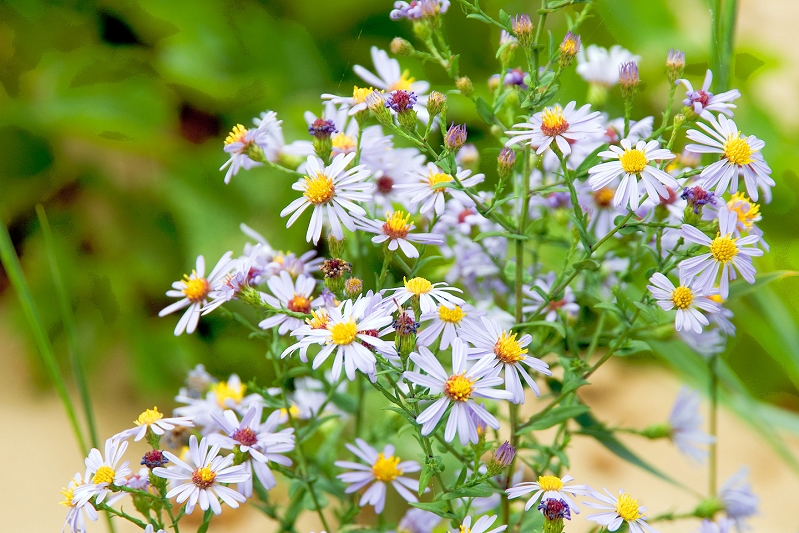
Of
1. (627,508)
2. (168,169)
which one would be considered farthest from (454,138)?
(168,169)

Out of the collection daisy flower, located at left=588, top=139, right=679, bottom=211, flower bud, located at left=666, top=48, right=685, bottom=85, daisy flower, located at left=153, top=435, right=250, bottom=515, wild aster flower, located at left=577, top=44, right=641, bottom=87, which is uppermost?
wild aster flower, located at left=577, top=44, right=641, bottom=87

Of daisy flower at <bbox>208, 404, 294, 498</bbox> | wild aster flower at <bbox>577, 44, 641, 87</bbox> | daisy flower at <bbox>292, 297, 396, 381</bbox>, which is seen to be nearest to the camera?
daisy flower at <bbox>292, 297, 396, 381</bbox>

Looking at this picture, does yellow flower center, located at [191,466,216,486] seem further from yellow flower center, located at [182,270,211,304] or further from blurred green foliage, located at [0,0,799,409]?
blurred green foliage, located at [0,0,799,409]

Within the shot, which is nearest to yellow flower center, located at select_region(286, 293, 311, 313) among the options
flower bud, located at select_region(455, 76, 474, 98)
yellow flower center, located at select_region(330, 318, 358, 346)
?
yellow flower center, located at select_region(330, 318, 358, 346)

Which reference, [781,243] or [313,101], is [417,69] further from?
[781,243]

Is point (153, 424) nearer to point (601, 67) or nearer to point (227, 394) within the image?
point (227, 394)

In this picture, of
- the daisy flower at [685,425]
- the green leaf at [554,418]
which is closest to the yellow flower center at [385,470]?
the green leaf at [554,418]
